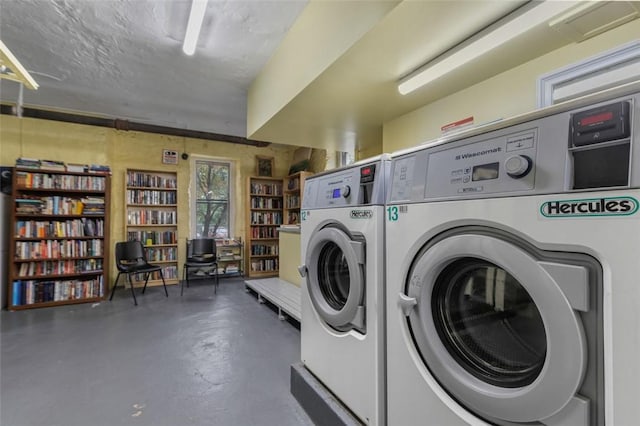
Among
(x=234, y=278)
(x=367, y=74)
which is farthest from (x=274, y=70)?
(x=234, y=278)

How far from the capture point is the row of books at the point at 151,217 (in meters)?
4.52

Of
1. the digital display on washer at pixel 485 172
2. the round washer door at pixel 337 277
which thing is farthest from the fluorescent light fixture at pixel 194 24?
the digital display on washer at pixel 485 172

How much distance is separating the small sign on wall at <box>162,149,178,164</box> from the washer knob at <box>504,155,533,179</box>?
520 cm

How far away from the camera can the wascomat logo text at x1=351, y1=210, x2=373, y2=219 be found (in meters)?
1.09

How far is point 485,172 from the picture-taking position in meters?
0.76

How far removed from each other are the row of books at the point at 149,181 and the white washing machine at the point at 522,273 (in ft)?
15.7

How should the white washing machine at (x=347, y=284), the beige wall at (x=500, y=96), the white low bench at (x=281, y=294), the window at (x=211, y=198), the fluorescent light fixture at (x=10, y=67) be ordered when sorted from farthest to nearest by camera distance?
the window at (x=211, y=198), the white low bench at (x=281, y=294), the fluorescent light fixture at (x=10, y=67), the beige wall at (x=500, y=96), the white washing machine at (x=347, y=284)

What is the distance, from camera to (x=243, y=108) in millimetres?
3893

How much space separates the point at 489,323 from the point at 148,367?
2.27 metres

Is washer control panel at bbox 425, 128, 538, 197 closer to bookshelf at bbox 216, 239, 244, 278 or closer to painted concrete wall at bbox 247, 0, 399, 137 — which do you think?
painted concrete wall at bbox 247, 0, 399, 137

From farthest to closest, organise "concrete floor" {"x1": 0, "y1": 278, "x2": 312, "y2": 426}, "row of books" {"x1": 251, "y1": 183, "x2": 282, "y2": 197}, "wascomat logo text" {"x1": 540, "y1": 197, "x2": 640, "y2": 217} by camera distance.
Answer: "row of books" {"x1": 251, "y1": 183, "x2": 282, "y2": 197}, "concrete floor" {"x1": 0, "y1": 278, "x2": 312, "y2": 426}, "wascomat logo text" {"x1": 540, "y1": 197, "x2": 640, "y2": 217}

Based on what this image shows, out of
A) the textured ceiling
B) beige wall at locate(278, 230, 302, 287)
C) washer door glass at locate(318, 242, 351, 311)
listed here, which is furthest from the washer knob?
beige wall at locate(278, 230, 302, 287)

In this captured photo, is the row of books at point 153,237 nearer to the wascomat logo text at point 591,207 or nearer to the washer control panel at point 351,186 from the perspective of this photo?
the washer control panel at point 351,186

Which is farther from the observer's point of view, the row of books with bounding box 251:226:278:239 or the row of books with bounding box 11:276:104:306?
the row of books with bounding box 251:226:278:239
